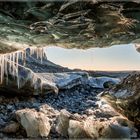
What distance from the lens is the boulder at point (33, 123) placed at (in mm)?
6219

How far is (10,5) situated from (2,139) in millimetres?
3743

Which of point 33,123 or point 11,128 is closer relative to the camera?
point 33,123

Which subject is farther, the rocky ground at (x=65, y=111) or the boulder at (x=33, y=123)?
the boulder at (x=33, y=123)

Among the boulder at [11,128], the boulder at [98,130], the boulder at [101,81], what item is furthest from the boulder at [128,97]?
the boulder at [101,81]

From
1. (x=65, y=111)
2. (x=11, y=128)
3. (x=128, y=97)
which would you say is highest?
(x=128, y=97)

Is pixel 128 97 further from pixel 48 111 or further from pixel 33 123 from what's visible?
pixel 48 111

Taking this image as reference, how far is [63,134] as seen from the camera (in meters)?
6.26

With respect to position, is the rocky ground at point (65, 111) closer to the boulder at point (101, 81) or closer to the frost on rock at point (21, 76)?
the boulder at point (101, 81)

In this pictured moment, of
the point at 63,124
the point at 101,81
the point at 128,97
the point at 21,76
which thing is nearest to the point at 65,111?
the point at 63,124

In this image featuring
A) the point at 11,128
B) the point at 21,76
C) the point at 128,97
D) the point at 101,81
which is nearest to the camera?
the point at 128,97

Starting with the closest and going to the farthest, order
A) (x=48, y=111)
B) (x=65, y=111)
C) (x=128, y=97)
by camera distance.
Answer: (x=128, y=97) → (x=65, y=111) → (x=48, y=111)

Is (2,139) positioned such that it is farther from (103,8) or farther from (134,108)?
(103,8)

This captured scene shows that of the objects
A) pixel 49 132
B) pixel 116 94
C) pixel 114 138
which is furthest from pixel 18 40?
pixel 49 132

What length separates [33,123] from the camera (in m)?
6.27
